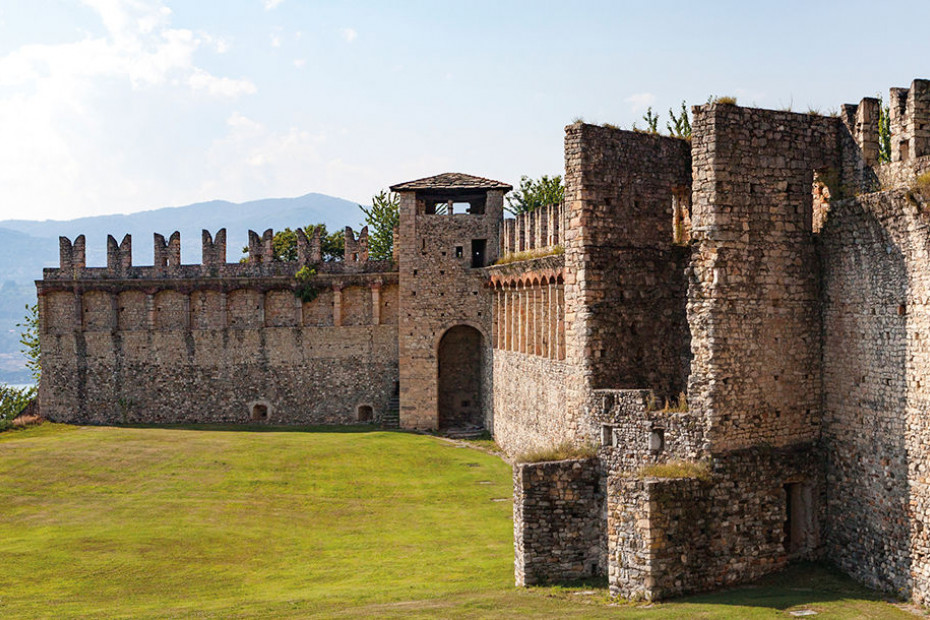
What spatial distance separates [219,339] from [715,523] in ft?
102

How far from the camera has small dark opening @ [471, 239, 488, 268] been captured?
134 feet

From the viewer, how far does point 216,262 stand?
4416 centimetres

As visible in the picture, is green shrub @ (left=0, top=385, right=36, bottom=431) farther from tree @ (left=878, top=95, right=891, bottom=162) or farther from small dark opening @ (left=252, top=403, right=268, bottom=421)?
tree @ (left=878, top=95, right=891, bottom=162)

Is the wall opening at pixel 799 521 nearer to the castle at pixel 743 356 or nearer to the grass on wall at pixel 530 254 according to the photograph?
the castle at pixel 743 356

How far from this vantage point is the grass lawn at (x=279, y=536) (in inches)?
666

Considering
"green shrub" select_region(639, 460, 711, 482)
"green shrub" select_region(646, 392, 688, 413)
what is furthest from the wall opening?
"green shrub" select_region(646, 392, 688, 413)

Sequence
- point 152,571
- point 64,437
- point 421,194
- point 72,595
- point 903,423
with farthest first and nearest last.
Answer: point 421,194, point 64,437, point 152,571, point 72,595, point 903,423

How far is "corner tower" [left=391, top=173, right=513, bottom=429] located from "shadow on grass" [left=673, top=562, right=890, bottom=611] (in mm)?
23453

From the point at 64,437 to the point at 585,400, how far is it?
2614 cm

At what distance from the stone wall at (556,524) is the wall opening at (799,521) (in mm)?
3281

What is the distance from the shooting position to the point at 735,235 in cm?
1728

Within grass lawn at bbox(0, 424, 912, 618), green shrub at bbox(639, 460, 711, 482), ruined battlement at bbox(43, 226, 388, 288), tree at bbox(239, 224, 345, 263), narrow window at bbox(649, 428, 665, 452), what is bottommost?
grass lawn at bbox(0, 424, 912, 618)

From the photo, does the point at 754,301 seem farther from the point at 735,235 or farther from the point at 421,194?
the point at 421,194

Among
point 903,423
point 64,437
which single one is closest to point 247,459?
point 64,437
